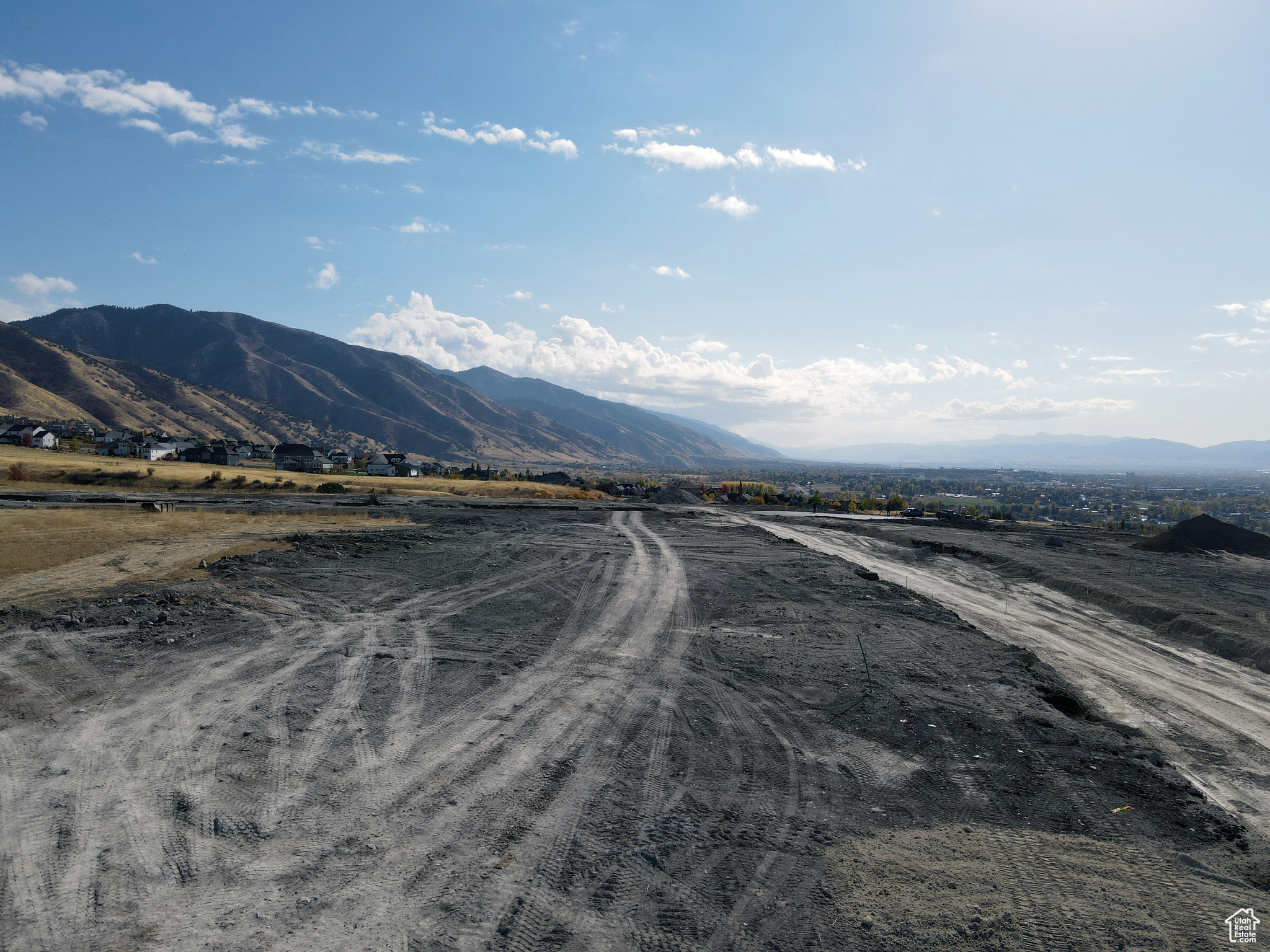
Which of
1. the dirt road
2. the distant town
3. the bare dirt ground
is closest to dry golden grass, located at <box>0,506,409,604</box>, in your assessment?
the bare dirt ground

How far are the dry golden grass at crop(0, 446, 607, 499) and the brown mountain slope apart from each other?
347 feet

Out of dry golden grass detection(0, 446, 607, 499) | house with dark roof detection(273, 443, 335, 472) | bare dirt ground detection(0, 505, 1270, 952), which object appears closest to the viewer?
bare dirt ground detection(0, 505, 1270, 952)

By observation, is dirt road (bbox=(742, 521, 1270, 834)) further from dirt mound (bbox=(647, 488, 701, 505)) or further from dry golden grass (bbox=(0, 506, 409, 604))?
dirt mound (bbox=(647, 488, 701, 505))

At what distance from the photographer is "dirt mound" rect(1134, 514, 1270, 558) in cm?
3234

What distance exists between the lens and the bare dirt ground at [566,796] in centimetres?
507

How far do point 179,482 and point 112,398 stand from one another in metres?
151

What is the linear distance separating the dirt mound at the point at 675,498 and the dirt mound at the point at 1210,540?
126 ft

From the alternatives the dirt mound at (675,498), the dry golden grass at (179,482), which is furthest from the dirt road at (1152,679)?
the dry golden grass at (179,482)

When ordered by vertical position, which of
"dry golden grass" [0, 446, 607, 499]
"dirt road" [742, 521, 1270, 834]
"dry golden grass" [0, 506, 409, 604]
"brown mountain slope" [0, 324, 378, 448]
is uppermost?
"brown mountain slope" [0, 324, 378, 448]

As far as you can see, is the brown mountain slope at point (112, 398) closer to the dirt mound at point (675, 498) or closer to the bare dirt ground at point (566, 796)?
the dirt mound at point (675, 498)

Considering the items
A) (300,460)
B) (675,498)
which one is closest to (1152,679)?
(675,498)

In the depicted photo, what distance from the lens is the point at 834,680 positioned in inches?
442

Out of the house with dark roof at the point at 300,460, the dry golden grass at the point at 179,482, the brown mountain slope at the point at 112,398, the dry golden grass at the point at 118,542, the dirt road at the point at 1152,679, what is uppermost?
the brown mountain slope at the point at 112,398

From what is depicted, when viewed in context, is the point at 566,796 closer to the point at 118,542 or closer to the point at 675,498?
the point at 118,542
